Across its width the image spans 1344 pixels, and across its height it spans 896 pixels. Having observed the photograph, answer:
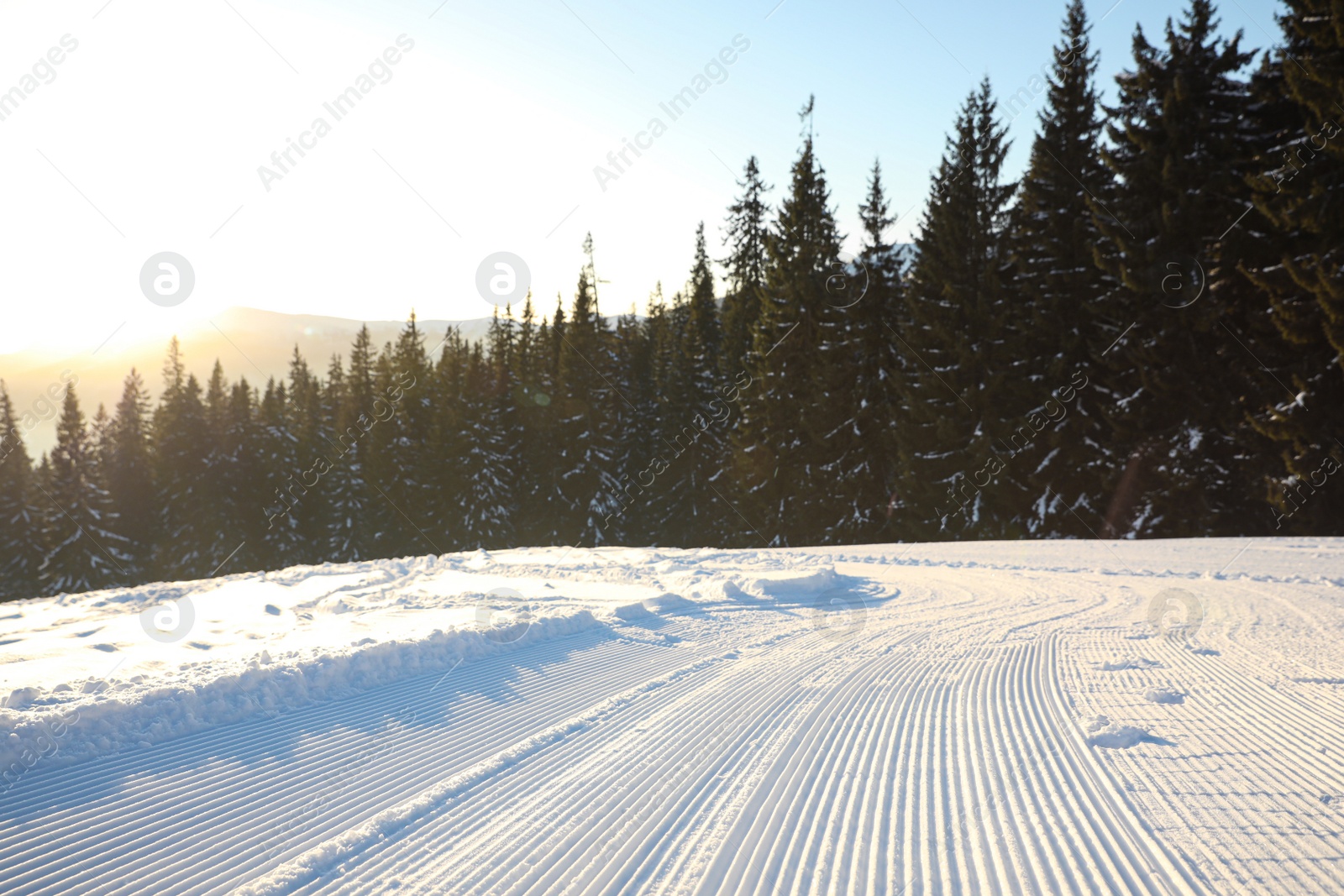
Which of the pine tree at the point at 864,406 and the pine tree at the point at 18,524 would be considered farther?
the pine tree at the point at 18,524

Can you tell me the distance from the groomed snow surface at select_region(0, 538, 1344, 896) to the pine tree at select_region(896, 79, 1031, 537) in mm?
16815

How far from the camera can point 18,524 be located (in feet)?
140

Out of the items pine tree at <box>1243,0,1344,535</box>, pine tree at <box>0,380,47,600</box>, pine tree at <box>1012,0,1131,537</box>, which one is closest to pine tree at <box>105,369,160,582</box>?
pine tree at <box>0,380,47,600</box>

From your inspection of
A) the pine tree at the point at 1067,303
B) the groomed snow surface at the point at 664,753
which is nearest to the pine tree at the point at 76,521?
the groomed snow surface at the point at 664,753

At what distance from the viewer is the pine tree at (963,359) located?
2534cm

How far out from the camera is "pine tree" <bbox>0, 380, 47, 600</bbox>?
41.7m

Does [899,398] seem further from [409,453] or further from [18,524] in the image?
[18,524]

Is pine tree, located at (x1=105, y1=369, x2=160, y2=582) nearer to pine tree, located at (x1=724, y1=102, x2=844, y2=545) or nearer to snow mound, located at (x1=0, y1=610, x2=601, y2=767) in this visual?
pine tree, located at (x1=724, y1=102, x2=844, y2=545)

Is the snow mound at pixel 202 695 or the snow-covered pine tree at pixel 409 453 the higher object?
the snow-covered pine tree at pixel 409 453

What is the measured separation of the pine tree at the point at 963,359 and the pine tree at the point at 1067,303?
0.93 meters

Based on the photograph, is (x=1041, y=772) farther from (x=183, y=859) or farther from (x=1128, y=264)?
(x=1128, y=264)

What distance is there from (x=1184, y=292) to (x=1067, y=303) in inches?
146

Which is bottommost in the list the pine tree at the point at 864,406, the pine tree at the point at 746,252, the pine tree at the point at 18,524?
the pine tree at the point at 18,524

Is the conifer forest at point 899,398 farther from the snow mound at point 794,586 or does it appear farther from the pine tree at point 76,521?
the snow mound at point 794,586
